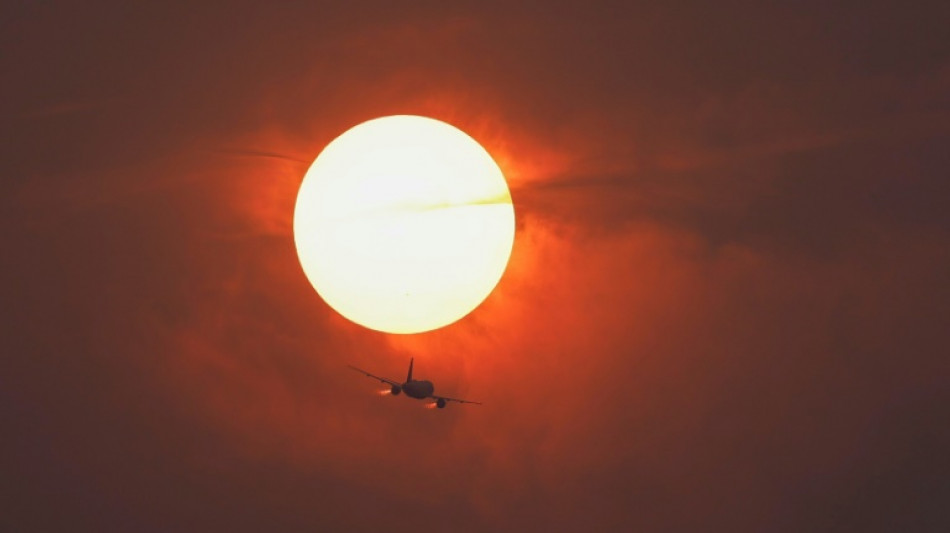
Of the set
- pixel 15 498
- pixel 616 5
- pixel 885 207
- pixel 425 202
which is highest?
pixel 616 5

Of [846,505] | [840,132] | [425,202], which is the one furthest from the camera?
[846,505]

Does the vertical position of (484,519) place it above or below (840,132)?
below

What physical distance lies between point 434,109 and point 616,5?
1.36 ft

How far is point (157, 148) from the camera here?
2.07m

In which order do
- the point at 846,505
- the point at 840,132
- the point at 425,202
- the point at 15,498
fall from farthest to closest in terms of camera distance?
1. the point at 15,498
2. the point at 846,505
3. the point at 840,132
4. the point at 425,202

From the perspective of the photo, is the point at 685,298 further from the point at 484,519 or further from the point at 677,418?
the point at 484,519

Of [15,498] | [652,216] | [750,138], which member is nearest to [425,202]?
[652,216]

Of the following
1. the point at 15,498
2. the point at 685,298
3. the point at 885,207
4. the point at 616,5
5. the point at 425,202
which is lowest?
the point at 15,498

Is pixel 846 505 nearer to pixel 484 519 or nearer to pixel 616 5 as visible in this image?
pixel 484 519

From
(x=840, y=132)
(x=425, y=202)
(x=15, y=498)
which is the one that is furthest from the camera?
(x=15, y=498)

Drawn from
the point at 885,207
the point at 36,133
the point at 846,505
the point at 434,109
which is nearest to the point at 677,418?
the point at 846,505

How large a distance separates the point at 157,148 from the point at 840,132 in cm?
138

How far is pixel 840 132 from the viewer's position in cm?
196

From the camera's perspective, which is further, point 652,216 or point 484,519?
point 484,519
